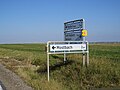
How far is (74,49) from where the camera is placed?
12336mm

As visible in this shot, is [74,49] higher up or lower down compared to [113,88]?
higher up

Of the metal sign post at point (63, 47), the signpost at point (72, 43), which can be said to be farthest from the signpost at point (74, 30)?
the metal sign post at point (63, 47)

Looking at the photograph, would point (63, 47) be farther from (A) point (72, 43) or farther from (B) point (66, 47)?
(A) point (72, 43)

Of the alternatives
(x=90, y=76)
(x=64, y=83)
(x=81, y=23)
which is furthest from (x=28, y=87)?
(x=81, y=23)

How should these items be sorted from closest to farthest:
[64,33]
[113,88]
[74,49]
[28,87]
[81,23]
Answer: [28,87], [113,88], [74,49], [81,23], [64,33]

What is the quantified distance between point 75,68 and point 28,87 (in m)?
4.14

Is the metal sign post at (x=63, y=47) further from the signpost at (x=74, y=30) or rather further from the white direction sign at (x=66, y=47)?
the signpost at (x=74, y=30)

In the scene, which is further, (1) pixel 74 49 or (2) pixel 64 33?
(2) pixel 64 33

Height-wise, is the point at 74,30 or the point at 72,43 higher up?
the point at 74,30

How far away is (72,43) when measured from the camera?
1366cm

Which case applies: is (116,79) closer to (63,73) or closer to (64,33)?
(63,73)

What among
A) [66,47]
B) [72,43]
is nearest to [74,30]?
[72,43]

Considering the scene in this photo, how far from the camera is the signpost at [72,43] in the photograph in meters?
11.8

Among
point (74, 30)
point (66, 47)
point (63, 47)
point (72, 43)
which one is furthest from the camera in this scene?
point (74, 30)
